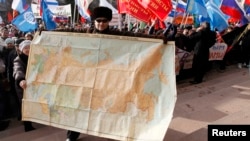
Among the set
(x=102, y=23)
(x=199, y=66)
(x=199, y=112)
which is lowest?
(x=199, y=112)

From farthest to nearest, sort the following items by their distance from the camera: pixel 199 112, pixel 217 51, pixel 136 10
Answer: pixel 217 51
pixel 136 10
pixel 199 112

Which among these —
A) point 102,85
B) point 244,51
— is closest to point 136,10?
point 102,85

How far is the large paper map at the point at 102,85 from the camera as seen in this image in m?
3.71

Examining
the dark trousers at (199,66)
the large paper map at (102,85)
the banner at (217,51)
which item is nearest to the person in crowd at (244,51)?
the banner at (217,51)

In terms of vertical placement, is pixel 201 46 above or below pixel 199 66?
above

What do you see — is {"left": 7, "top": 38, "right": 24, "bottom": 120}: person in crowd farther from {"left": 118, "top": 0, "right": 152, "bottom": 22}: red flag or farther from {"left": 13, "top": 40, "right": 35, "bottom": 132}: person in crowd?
{"left": 118, "top": 0, "right": 152, "bottom": 22}: red flag

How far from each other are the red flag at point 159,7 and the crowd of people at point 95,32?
88 cm

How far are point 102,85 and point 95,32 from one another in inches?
27.0

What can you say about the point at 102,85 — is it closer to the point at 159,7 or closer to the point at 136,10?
the point at 159,7

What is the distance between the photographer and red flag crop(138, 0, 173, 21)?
26.6ft

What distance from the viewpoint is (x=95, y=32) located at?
4121 mm

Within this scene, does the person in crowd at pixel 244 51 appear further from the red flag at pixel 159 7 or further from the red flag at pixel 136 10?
the red flag at pixel 136 10

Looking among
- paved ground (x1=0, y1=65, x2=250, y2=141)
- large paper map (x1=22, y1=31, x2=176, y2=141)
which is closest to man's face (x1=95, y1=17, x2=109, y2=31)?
large paper map (x1=22, y1=31, x2=176, y2=141)

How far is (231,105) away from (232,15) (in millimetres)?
3927
